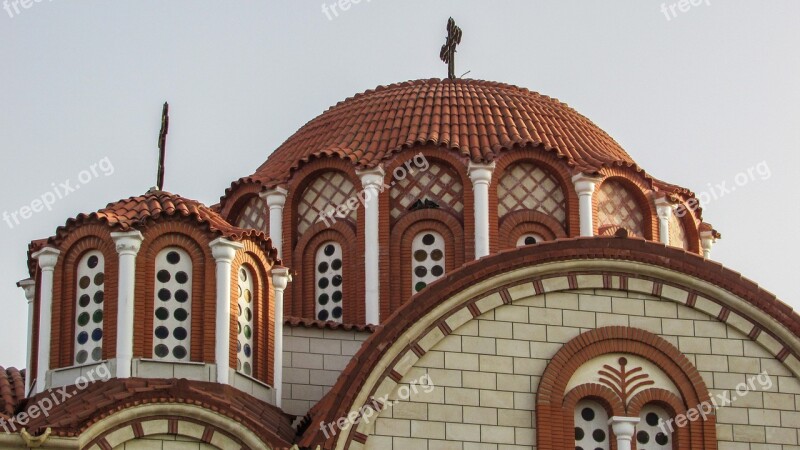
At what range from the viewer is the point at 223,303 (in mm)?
25359

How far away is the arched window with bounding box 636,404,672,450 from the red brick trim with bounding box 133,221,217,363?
19.8ft

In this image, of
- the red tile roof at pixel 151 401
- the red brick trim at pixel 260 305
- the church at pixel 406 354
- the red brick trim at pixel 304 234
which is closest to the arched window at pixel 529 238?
the red brick trim at pixel 304 234

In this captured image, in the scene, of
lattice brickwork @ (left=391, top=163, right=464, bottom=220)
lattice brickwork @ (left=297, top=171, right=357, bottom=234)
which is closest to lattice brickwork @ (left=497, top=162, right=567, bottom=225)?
lattice brickwork @ (left=391, top=163, right=464, bottom=220)

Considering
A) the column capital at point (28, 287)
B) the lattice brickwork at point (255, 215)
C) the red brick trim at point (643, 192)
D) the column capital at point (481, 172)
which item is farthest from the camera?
the lattice brickwork at point (255, 215)

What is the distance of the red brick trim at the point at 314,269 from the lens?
30609mm

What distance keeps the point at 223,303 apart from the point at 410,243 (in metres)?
6.19

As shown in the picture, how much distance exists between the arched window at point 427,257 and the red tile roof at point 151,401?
6.12 m

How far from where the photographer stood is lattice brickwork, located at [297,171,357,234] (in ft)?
103

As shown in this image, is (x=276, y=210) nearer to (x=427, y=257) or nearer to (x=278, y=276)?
(x=427, y=257)

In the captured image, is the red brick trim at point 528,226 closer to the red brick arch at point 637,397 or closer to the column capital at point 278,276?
the column capital at point 278,276

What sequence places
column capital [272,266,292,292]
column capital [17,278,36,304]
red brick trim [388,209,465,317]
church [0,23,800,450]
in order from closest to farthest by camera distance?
1. church [0,23,800,450]
2. column capital [272,266,292,292]
3. column capital [17,278,36,304]
4. red brick trim [388,209,465,317]

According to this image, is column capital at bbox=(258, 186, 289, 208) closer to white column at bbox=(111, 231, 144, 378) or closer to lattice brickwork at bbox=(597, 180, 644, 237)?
lattice brickwork at bbox=(597, 180, 644, 237)

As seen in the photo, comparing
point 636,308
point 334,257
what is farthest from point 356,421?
point 334,257

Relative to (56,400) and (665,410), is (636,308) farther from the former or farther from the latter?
(56,400)
